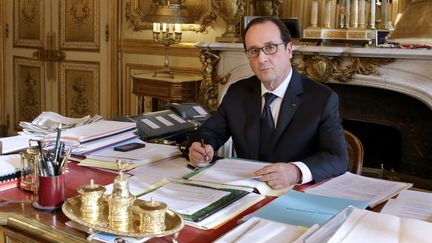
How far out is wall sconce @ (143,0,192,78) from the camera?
4484 mm

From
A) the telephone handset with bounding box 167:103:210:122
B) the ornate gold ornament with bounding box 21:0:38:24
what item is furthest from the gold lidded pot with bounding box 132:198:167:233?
the ornate gold ornament with bounding box 21:0:38:24

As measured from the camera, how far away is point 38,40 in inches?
251

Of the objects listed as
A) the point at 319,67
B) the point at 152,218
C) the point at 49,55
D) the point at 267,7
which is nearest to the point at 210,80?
the point at 267,7

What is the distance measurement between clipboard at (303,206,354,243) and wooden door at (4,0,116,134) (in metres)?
4.92

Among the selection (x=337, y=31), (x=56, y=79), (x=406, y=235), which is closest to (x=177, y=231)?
(x=406, y=235)

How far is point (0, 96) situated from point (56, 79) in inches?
41.1

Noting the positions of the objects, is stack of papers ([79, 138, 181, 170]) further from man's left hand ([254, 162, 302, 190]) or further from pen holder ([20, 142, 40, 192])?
man's left hand ([254, 162, 302, 190])

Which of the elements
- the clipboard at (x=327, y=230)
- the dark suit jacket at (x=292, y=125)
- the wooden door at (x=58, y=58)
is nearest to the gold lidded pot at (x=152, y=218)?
the clipboard at (x=327, y=230)

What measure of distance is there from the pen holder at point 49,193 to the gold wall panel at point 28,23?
5.40m

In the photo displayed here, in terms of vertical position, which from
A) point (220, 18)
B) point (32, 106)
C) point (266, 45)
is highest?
point (220, 18)

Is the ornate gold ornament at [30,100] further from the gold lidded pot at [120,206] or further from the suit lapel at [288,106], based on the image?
the gold lidded pot at [120,206]

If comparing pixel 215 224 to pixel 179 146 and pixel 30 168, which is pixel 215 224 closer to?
pixel 30 168

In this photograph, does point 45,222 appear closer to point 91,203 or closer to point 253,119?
point 91,203

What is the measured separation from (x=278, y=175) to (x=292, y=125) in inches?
18.8
